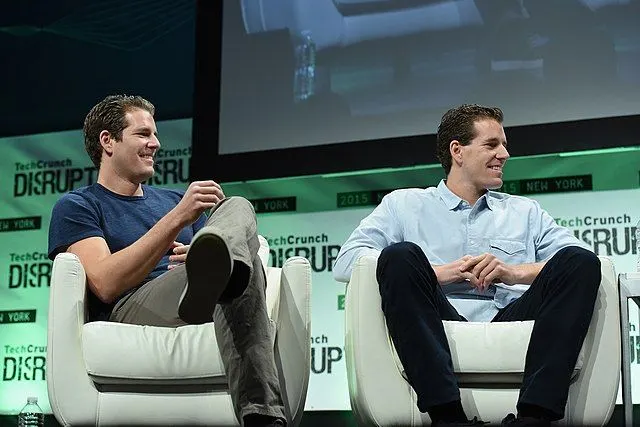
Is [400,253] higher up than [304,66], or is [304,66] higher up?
[304,66]

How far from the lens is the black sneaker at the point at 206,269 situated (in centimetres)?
191

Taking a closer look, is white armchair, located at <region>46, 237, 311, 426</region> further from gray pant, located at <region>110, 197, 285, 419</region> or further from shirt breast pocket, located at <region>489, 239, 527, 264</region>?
shirt breast pocket, located at <region>489, 239, 527, 264</region>

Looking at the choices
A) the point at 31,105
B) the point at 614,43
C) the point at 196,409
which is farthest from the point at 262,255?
the point at 31,105

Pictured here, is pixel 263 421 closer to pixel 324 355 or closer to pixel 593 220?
pixel 324 355

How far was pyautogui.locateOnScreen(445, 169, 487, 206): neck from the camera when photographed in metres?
2.97

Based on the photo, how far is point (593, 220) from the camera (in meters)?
4.30

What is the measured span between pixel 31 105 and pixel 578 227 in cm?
312

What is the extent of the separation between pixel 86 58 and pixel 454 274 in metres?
3.38

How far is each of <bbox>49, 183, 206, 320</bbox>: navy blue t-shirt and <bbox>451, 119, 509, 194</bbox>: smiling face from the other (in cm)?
87

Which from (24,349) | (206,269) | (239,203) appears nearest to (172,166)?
(24,349)

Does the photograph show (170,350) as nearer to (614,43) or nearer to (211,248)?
(211,248)

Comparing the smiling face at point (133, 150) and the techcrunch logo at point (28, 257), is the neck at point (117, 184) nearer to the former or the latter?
the smiling face at point (133, 150)

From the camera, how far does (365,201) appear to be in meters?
4.65

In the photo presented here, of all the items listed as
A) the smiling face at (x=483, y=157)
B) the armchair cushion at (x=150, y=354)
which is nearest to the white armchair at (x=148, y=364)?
the armchair cushion at (x=150, y=354)
